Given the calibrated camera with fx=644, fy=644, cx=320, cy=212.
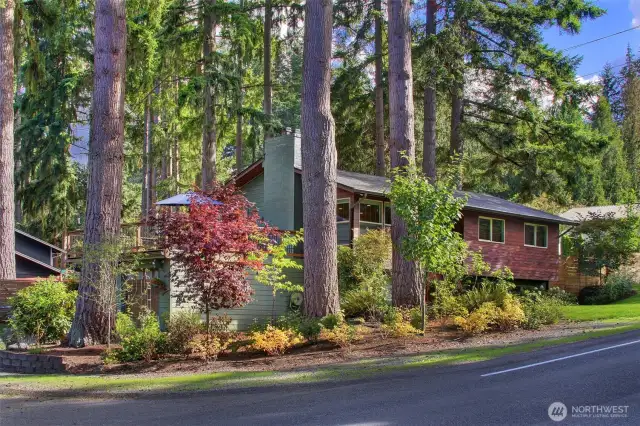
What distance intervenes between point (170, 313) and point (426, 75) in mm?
14103

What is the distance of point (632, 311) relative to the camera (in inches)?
830

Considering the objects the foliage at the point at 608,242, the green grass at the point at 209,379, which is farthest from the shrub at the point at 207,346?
the foliage at the point at 608,242

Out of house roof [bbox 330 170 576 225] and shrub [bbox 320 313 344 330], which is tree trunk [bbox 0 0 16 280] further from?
shrub [bbox 320 313 344 330]

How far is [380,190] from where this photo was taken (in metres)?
24.0

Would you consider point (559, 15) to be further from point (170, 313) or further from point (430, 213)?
point (170, 313)

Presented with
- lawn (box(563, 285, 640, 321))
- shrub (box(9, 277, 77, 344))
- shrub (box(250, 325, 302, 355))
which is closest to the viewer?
shrub (box(250, 325, 302, 355))

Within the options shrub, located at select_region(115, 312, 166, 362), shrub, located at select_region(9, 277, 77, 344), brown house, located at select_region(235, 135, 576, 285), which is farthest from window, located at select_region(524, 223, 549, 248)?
shrub, located at select_region(9, 277, 77, 344)

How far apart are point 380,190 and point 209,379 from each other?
13.6 meters

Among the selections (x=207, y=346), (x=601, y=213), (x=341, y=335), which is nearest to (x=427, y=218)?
(x=341, y=335)

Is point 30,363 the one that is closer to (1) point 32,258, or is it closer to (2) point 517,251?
(1) point 32,258

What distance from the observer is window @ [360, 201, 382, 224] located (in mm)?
25500

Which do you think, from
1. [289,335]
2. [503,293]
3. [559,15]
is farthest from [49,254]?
[559,15]

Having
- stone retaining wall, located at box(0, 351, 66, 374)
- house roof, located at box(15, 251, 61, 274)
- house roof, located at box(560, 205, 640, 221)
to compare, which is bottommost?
stone retaining wall, located at box(0, 351, 66, 374)

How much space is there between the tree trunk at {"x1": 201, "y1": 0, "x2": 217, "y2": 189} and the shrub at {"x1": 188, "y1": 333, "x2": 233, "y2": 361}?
447 inches
